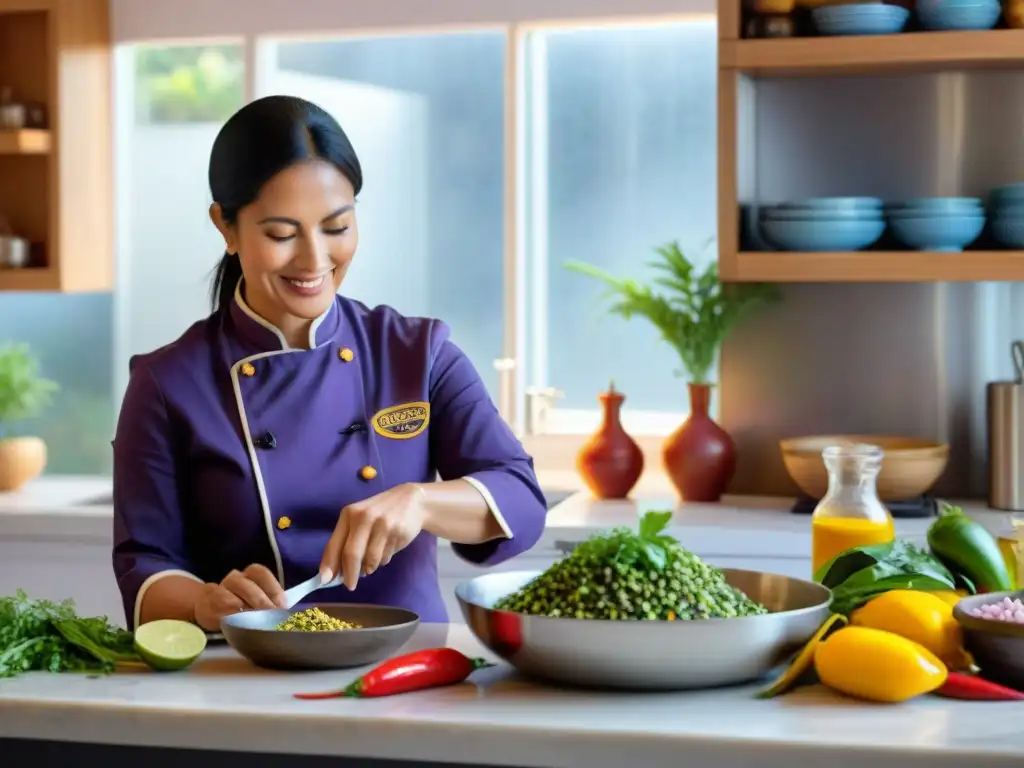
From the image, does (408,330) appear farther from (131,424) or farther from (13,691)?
(13,691)

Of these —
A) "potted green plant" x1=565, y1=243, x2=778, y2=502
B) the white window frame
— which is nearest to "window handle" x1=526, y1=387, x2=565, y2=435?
the white window frame

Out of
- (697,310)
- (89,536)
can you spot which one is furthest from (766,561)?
(89,536)

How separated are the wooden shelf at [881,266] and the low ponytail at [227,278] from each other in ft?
5.28

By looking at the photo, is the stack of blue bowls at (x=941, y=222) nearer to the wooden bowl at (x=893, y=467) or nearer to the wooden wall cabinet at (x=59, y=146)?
the wooden bowl at (x=893, y=467)

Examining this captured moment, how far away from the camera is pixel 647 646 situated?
149 cm

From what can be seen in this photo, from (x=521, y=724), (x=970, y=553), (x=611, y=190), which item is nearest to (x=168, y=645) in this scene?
(x=521, y=724)

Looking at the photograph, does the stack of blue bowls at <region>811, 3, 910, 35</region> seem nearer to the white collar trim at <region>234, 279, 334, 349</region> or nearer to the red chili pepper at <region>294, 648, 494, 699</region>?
the white collar trim at <region>234, 279, 334, 349</region>

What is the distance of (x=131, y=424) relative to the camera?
2068mm

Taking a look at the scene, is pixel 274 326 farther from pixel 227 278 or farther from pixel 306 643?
pixel 306 643

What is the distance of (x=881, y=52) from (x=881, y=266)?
0.49 meters

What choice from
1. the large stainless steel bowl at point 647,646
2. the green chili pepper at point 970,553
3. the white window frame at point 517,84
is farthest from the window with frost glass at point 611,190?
the large stainless steel bowl at point 647,646

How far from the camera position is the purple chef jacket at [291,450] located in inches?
80.5

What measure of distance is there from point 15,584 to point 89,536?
10.3 inches

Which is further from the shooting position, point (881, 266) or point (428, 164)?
point (428, 164)
